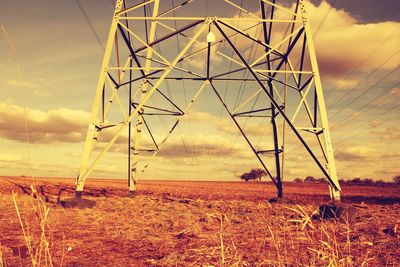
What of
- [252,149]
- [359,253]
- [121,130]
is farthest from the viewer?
Answer: [252,149]

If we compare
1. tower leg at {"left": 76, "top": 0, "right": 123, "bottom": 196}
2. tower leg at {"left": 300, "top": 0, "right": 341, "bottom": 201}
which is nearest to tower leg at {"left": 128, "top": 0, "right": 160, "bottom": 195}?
tower leg at {"left": 76, "top": 0, "right": 123, "bottom": 196}

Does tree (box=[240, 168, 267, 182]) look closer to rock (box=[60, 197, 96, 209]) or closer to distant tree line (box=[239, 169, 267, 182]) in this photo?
distant tree line (box=[239, 169, 267, 182])

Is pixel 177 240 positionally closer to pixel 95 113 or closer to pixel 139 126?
pixel 95 113

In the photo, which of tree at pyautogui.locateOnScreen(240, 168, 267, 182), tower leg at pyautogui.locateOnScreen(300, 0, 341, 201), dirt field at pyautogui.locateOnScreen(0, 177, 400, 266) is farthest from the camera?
tree at pyautogui.locateOnScreen(240, 168, 267, 182)

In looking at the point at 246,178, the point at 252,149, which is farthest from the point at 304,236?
the point at 246,178

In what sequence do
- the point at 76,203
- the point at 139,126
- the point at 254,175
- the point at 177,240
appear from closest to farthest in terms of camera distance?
1. the point at 177,240
2. the point at 76,203
3. the point at 139,126
4. the point at 254,175

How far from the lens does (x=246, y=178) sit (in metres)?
95.3

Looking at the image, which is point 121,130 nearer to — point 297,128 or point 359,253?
point 297,128

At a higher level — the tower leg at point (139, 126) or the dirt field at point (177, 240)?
the tower leg at point (139, 126)

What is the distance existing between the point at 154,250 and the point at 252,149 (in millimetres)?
7710

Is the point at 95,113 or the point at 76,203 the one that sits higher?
the point at 95,113

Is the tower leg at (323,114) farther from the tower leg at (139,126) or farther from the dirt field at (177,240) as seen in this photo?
the tower leg at (139,126)

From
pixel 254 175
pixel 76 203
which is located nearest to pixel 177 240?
pixel 76 203

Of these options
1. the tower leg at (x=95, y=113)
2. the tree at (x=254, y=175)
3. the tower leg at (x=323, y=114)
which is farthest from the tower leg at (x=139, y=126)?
the tree at (x=254, y=175)
